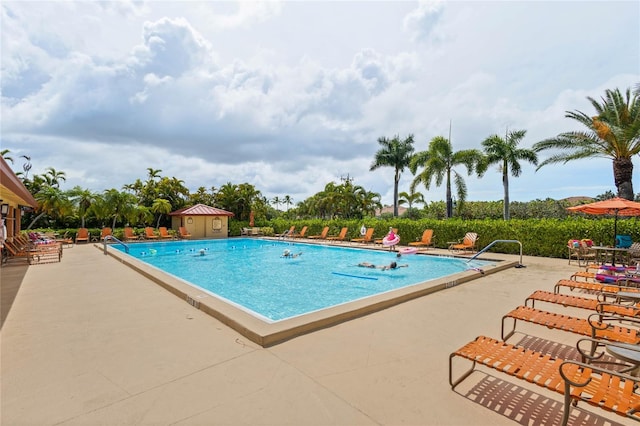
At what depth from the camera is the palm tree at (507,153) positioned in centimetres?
2025

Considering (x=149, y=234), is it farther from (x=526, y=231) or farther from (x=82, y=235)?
(x=526, y=231)

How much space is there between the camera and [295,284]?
30.7 feet

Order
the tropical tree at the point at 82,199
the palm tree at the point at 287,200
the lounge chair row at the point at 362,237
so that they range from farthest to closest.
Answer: the palm tree at the point at 287,200 < the tropical tree at the point at 82,199 < the lounge chair row at the point at 362,237

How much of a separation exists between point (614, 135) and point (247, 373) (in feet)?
59.7

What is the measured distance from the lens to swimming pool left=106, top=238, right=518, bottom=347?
4516 mm

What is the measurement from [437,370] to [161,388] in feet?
8.46

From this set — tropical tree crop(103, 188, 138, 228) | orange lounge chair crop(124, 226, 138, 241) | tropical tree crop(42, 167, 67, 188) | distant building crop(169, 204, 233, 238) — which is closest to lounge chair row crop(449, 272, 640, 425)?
orange lounge chair crop(124, 226, 138, 241)

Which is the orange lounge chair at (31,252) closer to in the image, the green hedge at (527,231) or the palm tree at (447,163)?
the green hedge at (527,231)

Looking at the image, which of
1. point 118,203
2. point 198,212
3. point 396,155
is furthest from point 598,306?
point 118,203

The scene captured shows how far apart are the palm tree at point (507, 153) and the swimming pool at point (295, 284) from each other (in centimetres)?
1041

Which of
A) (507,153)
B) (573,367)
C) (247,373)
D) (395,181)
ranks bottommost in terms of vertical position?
(247,373)

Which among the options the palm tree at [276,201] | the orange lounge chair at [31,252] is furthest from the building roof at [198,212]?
the palm tree at [276,201]

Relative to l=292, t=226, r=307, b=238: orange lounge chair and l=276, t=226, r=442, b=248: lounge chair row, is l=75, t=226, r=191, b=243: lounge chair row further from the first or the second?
l=276, t=226, r=442, b=248: lounge chair row

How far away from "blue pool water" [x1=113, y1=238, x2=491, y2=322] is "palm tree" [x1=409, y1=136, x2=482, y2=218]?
8111mm
